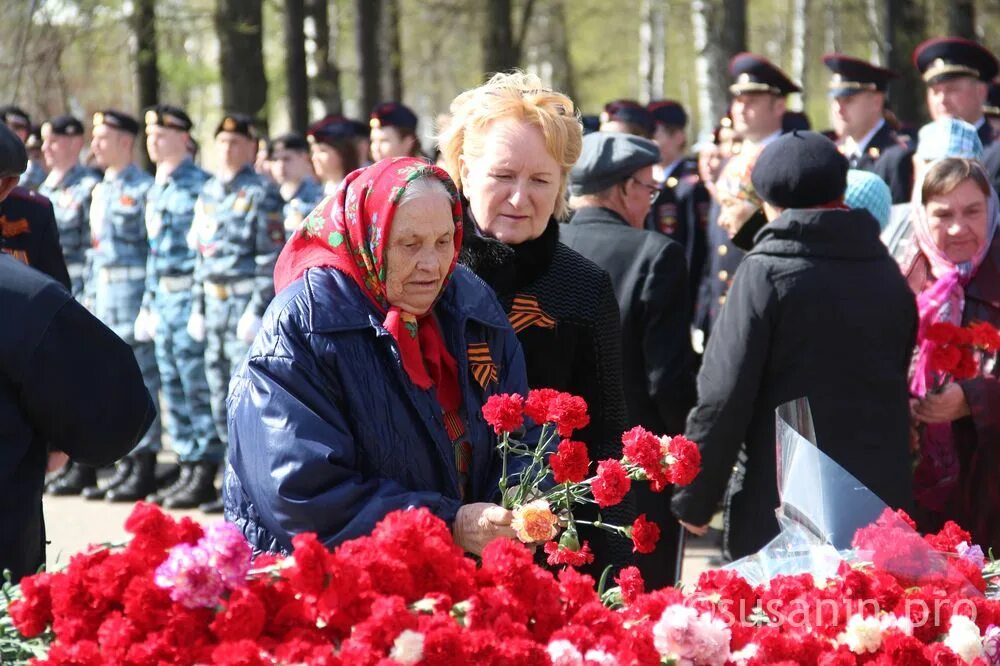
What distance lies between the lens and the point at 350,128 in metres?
9.40

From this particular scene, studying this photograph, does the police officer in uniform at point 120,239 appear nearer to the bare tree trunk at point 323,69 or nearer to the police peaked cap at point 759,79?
the police peaked cap at point 759,79

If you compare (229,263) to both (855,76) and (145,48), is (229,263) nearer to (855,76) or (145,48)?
(855,76)

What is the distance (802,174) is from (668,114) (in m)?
8.05

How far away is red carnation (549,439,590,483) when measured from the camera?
248 centimetres

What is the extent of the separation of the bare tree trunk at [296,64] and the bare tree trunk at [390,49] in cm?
493

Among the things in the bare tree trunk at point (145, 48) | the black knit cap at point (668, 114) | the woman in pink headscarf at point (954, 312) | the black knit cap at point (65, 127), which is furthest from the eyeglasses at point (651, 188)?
the bare tree trunk at point (145, 48)

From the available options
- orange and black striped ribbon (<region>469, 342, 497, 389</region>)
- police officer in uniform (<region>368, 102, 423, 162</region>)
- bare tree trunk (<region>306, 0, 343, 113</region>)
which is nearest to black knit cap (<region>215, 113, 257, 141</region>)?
police officer in uniform (<region>368, 102, 423, 162</region>)

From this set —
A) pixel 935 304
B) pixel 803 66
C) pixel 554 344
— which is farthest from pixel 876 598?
pixel 803 66

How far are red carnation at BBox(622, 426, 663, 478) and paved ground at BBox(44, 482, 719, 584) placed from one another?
4.17m

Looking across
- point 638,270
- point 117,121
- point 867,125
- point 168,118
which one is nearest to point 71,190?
point 117,121

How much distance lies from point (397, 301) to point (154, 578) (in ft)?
3.24

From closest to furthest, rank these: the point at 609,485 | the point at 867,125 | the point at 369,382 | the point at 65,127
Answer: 1. the point at 609,485
2. the point at 369,382
3. the point at 867,125
4. the point at 65,127

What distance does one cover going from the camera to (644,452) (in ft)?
8.27

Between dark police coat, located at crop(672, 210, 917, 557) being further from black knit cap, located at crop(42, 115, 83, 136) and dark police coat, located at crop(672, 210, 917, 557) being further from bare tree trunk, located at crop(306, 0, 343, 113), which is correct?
bare tree trunk, located at crop(306, 0, 343, 113)
